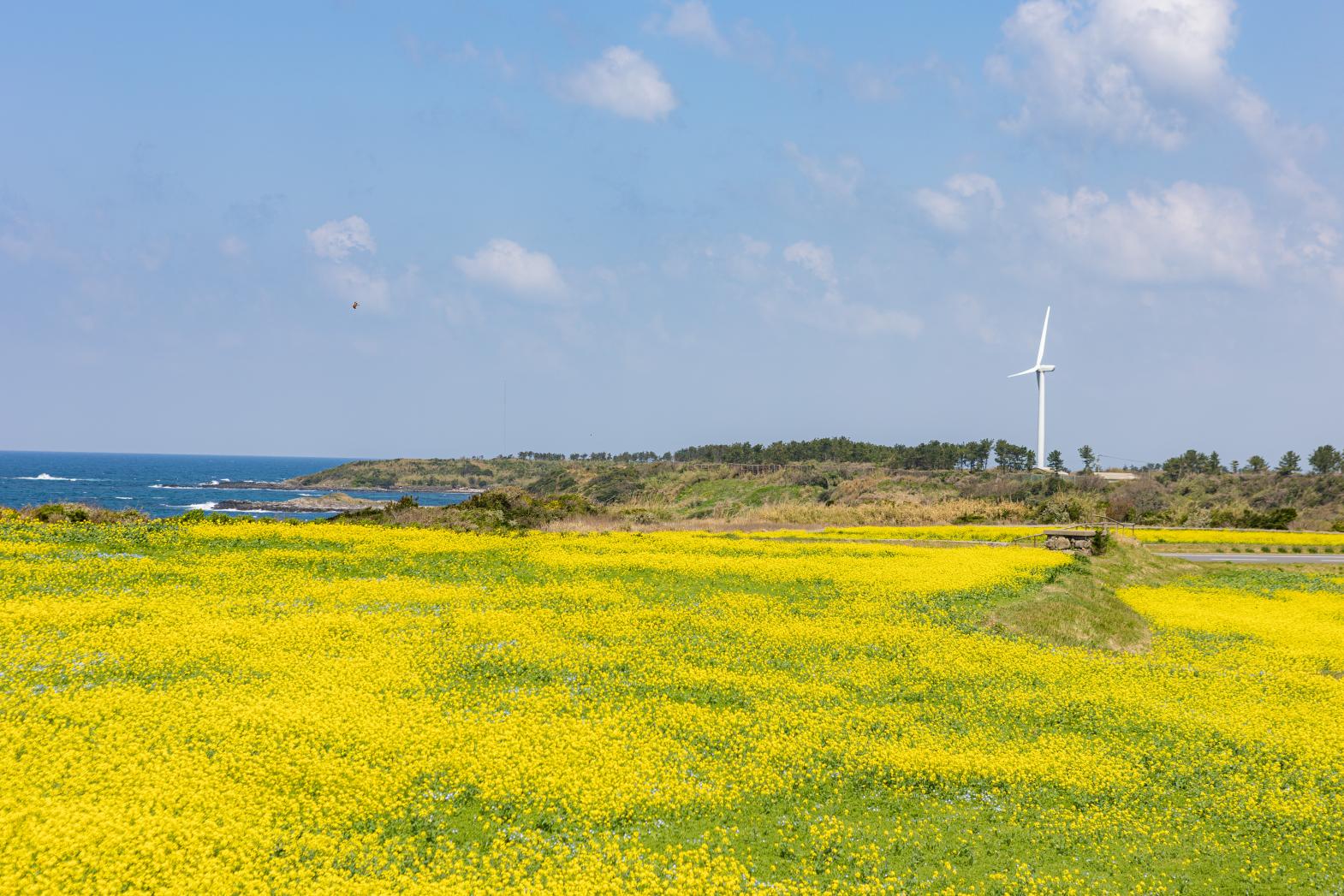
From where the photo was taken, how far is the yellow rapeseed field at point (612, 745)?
10.1 metres

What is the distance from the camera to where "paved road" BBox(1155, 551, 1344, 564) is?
42281mm

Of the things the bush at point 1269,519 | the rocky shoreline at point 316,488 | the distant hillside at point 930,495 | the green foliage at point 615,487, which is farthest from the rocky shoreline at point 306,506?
the bush at point 1269,519

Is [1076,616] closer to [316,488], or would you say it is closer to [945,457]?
[945,457]

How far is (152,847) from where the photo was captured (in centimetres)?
943

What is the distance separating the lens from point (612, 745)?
13.2m

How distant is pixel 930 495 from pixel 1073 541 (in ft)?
122

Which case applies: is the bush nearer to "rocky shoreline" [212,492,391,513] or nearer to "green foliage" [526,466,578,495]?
"green foliage" [526,466,578,495]

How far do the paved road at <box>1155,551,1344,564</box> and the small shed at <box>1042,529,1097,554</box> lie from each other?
4232 millimetres

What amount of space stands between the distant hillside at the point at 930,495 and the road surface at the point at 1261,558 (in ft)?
51.1

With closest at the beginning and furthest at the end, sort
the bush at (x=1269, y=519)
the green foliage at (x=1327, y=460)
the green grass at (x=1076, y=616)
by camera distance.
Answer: the green grass at (x=1076, y=616) → the bush at (x=1269, y=519) → the green foliage at (x=1327, y=460)

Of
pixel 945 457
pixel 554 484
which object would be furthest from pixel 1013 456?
pixel 554 484

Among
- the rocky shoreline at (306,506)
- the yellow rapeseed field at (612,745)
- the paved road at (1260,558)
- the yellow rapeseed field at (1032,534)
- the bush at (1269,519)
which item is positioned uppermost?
the bush at (1269,519)

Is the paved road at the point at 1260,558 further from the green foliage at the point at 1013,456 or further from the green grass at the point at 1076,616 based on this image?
the green foliage at the point at 1013,456

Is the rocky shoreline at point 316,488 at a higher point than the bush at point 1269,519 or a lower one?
lower
